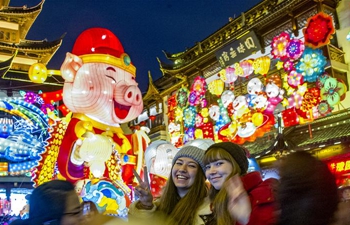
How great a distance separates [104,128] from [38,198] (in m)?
6.49

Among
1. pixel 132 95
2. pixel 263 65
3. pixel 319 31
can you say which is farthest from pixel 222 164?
pixel 263 65

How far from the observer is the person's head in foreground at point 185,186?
2.83 metres

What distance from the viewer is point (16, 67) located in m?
23.2

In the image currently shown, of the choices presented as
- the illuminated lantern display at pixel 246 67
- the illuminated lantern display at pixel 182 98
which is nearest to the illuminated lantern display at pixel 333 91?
the illuminated lantern display at pixel 246 67

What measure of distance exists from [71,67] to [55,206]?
653 centimetres

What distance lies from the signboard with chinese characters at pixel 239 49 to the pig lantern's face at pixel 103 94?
774 cm

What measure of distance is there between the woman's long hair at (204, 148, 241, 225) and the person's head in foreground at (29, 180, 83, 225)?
3.06ft

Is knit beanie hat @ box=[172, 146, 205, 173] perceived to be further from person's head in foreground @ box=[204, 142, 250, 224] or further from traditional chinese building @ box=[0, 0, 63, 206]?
traditional chinese building @ box=[0, 0, 63, 206]

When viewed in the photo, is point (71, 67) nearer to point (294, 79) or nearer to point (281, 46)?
point (294, 79)

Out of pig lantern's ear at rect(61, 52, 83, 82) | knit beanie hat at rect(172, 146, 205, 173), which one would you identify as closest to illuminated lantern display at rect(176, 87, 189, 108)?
pig lantern's ear at rect(61, 52, 83, 82)

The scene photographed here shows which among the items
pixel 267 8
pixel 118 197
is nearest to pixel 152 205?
pixel 118 197

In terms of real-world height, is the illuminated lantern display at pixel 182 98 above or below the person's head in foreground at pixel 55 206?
above

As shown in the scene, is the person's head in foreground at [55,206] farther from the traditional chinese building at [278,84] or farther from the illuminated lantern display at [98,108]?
the traditional chinese building at [278,84]

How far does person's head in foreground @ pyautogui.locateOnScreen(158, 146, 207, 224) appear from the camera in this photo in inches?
112
